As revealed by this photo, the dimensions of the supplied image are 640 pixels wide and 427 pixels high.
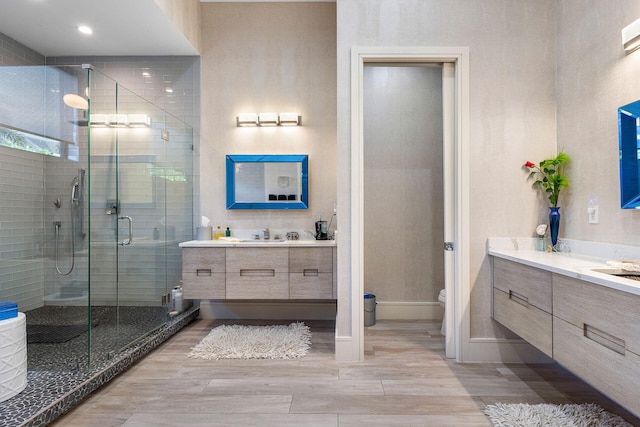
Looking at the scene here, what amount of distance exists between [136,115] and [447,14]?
252 cm

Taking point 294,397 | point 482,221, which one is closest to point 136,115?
point 294,397

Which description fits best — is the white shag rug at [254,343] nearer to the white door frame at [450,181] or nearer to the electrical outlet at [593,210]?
the white door frame at [450,181]

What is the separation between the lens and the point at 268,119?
365 centimetres

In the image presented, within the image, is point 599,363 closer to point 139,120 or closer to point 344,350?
point 344,350

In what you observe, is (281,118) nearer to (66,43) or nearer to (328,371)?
(66,43)

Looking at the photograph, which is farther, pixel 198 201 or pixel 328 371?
pixel 198 201

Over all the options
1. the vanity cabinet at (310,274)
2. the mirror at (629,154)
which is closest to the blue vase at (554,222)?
the mirror at (629,154)

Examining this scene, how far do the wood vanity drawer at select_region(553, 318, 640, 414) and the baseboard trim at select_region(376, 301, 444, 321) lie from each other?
177cm

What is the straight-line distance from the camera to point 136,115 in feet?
9.70

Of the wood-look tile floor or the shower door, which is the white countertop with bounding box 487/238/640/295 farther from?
the shower door

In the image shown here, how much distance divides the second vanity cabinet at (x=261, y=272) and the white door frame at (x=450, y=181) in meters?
0.62

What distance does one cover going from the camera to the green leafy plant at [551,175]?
246 centimetres

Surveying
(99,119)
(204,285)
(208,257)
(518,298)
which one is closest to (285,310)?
(204,285)

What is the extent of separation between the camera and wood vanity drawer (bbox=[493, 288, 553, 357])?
1946 millimetres
